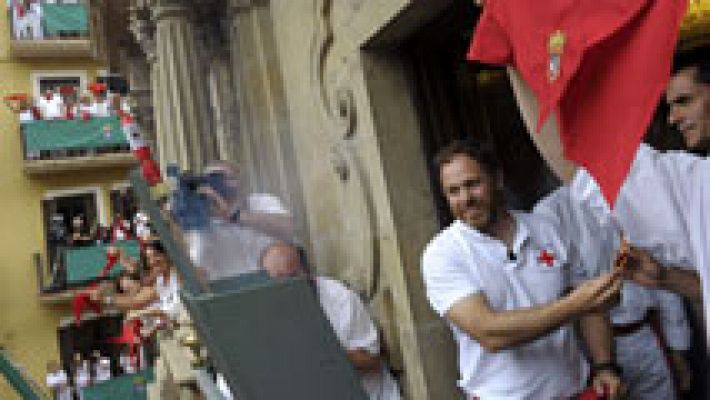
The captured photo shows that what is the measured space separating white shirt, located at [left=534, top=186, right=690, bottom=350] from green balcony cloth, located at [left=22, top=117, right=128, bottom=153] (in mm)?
17465

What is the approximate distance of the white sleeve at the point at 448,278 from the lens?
7.59 feet

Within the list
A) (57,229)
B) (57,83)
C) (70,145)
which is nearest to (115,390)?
(57,229)

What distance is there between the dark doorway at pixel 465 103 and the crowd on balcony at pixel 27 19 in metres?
19.3

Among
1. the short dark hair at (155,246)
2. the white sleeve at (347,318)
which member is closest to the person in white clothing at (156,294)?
the short dark hair at (155,246)

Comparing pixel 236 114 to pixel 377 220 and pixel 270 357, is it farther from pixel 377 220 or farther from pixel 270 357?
pixel 270 357

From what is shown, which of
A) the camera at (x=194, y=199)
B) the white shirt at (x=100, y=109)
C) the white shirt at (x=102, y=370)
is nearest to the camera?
the camera at (x=194, y=199)

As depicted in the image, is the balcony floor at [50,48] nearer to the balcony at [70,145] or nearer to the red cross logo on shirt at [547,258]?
the balcony at [70,145]

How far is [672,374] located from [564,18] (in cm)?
206

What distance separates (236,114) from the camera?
5.40 metres

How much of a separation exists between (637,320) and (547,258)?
771 mm

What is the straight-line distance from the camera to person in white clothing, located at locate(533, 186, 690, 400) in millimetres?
2617

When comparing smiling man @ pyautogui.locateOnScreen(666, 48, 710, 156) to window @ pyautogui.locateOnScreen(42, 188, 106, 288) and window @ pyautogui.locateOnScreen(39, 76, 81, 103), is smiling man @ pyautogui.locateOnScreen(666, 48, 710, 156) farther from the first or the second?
window @ pyautogui.locateOnScreen(39, 76, 81, 103)

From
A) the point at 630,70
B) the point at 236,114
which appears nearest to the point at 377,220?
the point at 630,70

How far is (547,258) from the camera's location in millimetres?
2395
